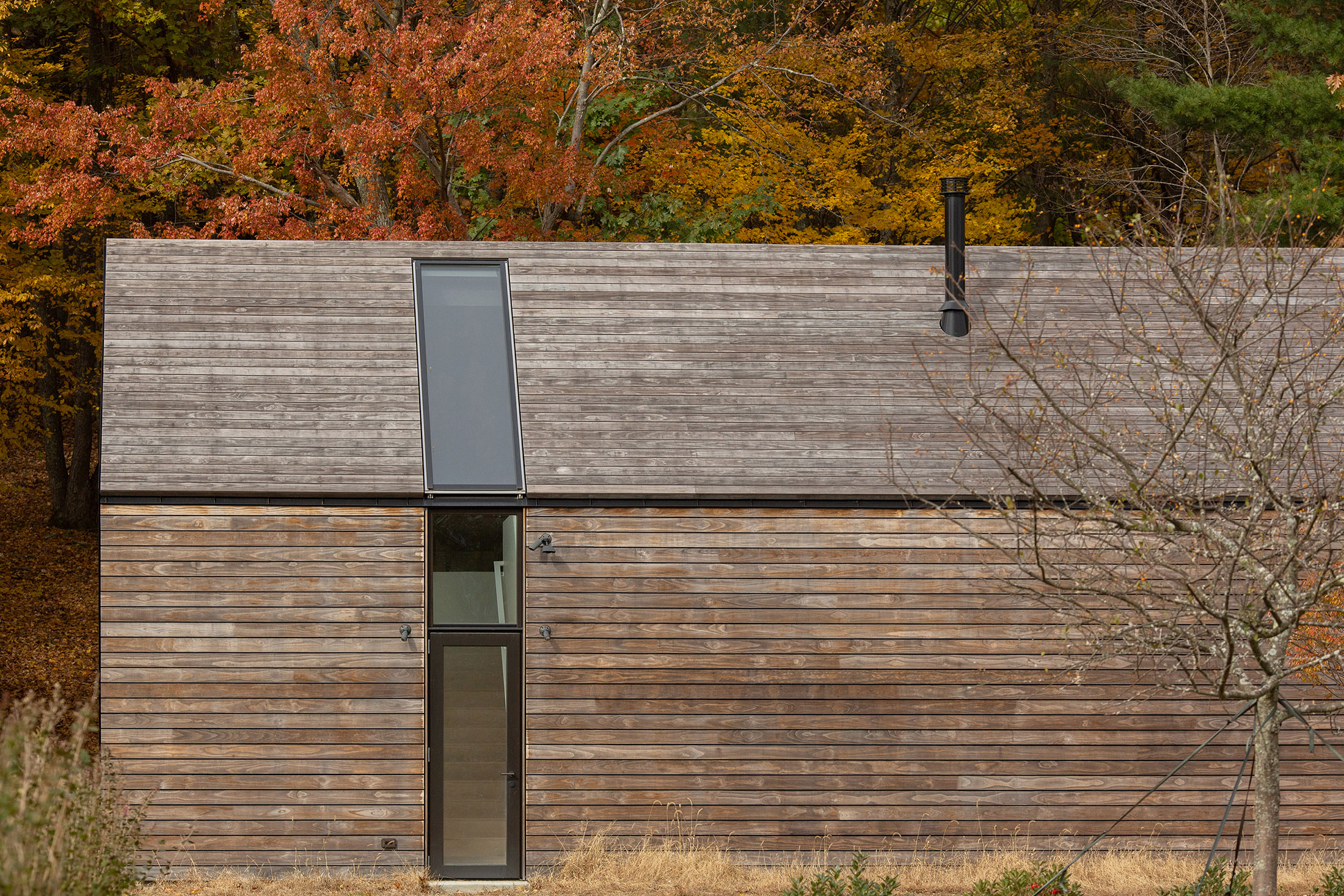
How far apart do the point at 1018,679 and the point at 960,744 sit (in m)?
0.72

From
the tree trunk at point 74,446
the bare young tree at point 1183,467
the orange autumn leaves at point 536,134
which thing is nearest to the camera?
the bare young tree at point 1183,467

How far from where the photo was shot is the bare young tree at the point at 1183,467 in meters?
7.10

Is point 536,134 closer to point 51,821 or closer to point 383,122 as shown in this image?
point 383,122

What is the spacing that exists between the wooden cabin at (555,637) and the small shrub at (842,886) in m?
0.78

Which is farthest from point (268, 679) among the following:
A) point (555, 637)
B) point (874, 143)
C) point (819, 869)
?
point (874, 143)

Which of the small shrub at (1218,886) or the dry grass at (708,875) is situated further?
the dry grass at (708,875)

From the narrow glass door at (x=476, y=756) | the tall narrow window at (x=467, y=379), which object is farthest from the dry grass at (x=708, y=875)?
the tall narrow window at (x=467, y=379)

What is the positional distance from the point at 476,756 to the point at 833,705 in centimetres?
292

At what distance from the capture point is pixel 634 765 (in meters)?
9.96

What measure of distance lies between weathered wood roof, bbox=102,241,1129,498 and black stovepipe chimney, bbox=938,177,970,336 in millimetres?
182

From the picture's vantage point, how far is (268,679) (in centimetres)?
988

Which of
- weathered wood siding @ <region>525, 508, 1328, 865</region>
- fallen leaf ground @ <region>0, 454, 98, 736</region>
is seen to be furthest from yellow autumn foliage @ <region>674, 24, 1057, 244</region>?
fallen leaf ground @ <region>0, 454, 98, 736</region>

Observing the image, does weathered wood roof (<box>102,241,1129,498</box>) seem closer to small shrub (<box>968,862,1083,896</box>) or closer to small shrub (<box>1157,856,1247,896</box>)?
small shrub (<box>968,862,1083,896</box>)

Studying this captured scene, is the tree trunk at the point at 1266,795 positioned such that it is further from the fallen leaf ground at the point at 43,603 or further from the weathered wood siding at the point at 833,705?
the fallen leaf ground at the point at 43,603
